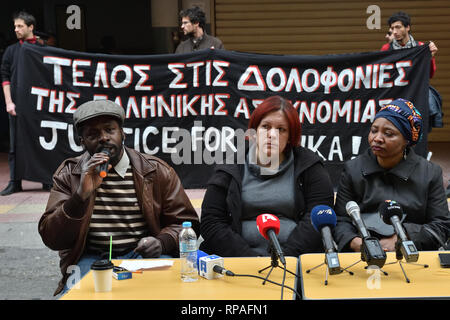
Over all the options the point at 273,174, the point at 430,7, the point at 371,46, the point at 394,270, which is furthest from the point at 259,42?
the point at 394,270

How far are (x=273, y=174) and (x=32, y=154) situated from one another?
4.65 metres

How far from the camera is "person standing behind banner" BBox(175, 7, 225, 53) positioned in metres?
7.94

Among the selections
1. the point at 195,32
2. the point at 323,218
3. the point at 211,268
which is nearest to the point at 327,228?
the point at 323,218

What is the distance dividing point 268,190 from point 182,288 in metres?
1.29

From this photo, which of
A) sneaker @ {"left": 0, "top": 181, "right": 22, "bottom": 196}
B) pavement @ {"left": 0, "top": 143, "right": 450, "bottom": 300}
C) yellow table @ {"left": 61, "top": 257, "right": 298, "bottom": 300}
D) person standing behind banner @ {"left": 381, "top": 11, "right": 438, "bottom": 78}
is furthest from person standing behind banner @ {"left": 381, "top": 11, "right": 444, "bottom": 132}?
sneaker @ {"left": 0, "top": 181, "right": 22, "bottom": 196}

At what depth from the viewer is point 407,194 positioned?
3.75 m

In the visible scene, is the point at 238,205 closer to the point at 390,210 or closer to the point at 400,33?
the point at 390,210

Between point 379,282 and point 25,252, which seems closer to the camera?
point 379,282

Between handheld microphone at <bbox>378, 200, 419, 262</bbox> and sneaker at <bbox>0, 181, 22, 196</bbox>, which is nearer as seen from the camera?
handheld microphone at <bbox>378, 200, 419, 262</bbox>

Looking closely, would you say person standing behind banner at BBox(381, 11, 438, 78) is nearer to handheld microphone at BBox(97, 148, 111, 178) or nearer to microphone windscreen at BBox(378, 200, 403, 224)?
microphone windscreen at BBox(378, 200, 403, 224)

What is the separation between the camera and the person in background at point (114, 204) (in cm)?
344

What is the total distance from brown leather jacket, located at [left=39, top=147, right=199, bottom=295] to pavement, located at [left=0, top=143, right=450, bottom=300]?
132cm

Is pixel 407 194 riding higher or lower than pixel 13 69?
lower

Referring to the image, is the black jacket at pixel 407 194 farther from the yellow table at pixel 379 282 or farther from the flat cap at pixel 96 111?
the flat cap at pixel 96 111
